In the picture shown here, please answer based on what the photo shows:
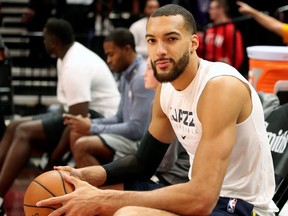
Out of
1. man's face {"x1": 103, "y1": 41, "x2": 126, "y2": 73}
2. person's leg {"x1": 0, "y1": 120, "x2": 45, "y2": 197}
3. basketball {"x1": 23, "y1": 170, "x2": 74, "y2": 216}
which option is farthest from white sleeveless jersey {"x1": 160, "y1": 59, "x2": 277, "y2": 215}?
person's leg {"x1": 0, "y1": 120, "x2": 45, "y2": 197}

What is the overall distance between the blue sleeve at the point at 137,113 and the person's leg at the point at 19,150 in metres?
0.75

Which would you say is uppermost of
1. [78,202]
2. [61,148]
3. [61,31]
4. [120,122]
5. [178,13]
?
[178,13]

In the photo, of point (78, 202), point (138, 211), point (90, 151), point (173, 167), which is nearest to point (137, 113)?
point (90, 151)

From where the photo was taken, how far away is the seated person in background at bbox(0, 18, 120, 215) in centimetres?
575

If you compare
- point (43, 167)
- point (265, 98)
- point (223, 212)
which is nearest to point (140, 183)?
point (223, 212)

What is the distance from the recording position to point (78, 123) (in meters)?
5.48

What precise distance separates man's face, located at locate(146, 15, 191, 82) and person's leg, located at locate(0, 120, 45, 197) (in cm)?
265

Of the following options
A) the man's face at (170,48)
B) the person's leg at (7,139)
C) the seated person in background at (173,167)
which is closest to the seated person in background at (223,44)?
the person's leg at (7,139)

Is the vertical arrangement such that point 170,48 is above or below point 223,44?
above

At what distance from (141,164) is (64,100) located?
2679 millimetres

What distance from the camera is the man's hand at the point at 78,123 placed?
545 cm

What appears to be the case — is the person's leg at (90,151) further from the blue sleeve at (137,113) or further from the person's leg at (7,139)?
the person's leg at (7,139)

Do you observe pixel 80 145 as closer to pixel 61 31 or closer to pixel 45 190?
pixel 61 31

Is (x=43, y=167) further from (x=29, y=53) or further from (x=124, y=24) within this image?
(x=124, y=24)
